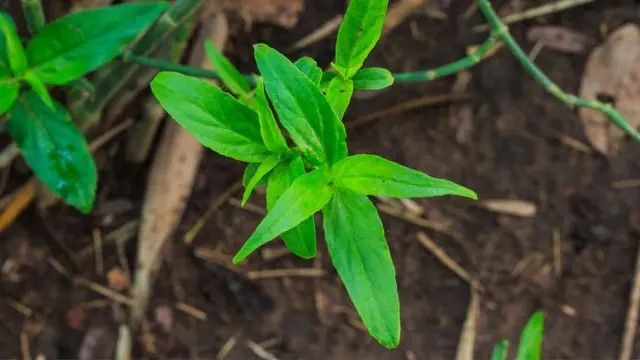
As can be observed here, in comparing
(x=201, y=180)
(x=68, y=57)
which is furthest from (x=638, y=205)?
(x=68, y=57)

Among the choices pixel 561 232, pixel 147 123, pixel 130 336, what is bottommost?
pixel 130 336

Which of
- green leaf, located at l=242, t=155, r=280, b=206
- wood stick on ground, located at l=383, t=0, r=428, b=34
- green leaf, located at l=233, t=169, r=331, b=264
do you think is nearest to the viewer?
green leaf, located at l=233, t=169, r=331, b=264

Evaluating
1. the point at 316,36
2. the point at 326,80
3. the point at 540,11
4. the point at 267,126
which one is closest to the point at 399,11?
the point at 316,36

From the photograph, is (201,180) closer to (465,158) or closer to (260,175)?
(465,158)

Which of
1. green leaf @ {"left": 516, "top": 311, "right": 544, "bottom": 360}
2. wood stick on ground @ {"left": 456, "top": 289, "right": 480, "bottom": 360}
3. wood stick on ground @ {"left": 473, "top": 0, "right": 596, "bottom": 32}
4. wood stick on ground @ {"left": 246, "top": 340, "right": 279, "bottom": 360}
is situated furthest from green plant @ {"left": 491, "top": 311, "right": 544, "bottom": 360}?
wood stick on ground @ {"left": 473, "top": 0, "right": 596, "bottom": 32}

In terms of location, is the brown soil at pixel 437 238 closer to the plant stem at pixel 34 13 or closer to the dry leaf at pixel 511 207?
the dry leaf at pixel 511 207

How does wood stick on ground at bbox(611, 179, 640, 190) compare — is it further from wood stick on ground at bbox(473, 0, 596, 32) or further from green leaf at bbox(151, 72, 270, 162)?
green leaf at bbox(151, 72, 270, 162)

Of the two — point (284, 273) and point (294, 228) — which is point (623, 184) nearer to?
point (284, 273)
